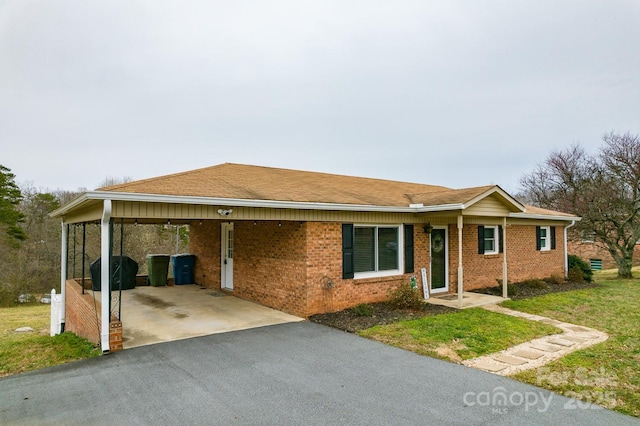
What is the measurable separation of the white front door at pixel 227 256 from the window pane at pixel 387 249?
181 inches

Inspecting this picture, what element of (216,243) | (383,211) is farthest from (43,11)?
(383,211)

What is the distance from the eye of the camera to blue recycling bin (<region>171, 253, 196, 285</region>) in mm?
13547

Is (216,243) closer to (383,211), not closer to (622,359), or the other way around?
(383,211)

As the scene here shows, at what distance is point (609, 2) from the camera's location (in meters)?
10.5

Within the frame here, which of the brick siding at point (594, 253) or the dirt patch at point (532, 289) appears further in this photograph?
the brick siding at point (594, 253)

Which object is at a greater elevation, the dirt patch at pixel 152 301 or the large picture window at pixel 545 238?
the large picture window at pixel 545 238

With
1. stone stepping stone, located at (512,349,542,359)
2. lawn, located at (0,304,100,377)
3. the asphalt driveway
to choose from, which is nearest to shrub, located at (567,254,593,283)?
stone stepping stone, located at (512,349,542,359)

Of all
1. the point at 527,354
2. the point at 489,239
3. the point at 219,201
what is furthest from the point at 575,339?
the point at 219,201

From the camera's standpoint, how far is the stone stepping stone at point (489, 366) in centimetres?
523

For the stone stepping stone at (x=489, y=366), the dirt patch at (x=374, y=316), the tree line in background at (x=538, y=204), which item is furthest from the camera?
the tree line in background at (x=538, y=204)


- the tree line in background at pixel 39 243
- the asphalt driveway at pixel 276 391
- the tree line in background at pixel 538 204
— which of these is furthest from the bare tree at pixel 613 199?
the tree line in background at pixel 39 243

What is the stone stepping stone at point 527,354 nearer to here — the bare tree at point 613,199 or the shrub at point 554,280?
the shrub at point 554,280

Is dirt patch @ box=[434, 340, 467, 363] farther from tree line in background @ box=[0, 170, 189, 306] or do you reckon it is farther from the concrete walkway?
tree line in background @ box=[0, 170, 189, 306]

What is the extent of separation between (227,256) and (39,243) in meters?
20.0
